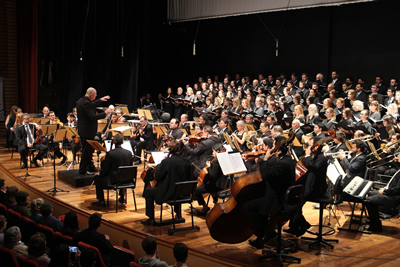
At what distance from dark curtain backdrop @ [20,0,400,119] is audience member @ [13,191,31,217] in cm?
991

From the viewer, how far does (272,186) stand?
4.67 metres

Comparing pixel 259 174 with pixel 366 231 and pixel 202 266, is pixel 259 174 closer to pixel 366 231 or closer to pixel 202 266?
pixel 202 266

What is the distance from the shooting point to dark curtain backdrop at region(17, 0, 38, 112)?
14.1 meters

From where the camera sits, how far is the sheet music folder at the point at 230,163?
18.8 ft

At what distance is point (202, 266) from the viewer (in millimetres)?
3816

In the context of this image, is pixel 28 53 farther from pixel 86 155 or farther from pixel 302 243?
pixel 302 243

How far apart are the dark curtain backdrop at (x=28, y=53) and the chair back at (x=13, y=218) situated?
10.3 meters

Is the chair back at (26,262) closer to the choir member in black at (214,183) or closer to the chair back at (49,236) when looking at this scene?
the chair back at (49,236)

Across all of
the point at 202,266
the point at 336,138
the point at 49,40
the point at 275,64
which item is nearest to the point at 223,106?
the point at 275,64

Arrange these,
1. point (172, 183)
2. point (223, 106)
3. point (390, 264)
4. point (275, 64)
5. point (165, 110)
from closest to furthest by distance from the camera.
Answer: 1. point (390, 264)
2. point (172, 183)
3. point (223, 106)
4. point (275, 64)
5. point (165, 110)

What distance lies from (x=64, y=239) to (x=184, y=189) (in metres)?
1.85

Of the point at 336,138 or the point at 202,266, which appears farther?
the point at 336,138

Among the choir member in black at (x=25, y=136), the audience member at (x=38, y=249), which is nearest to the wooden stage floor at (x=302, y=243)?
the audience member at (x=38, y=249)

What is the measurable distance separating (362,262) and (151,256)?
8.14 ft
